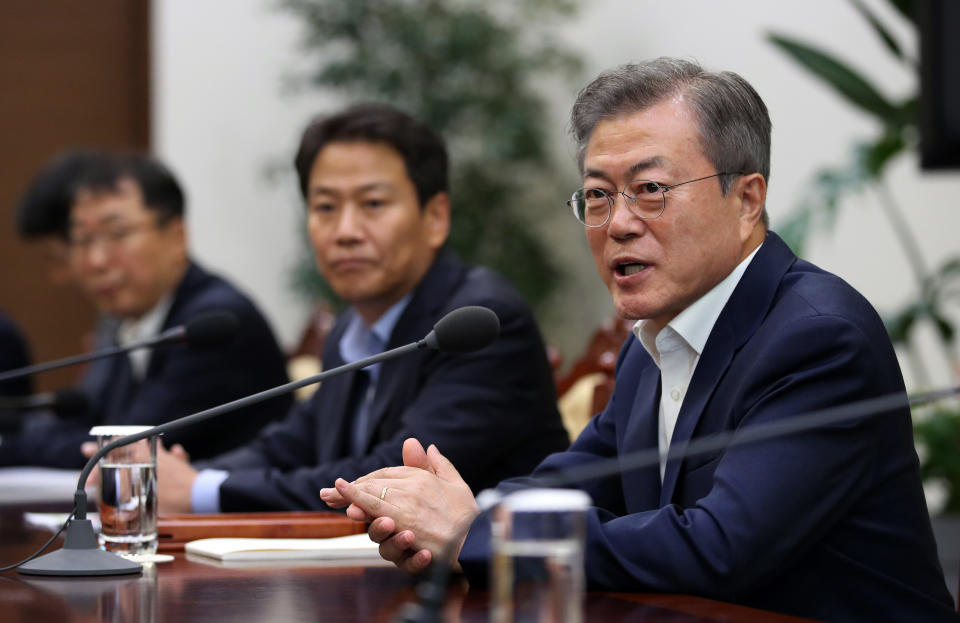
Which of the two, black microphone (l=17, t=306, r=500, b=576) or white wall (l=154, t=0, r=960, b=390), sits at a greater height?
white wall (l=154, t=0, r=960, b=390)

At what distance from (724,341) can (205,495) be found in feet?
3.34

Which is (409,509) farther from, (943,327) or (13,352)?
(13,352)

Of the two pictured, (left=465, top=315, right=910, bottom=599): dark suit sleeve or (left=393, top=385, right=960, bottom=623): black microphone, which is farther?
(left=465, top=315, right=910, bottom=599): dark suit sleeve

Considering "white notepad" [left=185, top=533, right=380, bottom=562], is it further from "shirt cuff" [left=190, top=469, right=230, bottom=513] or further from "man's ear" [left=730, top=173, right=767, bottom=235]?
"man's ear" [left=730, top=173, right=767, bottom=235]

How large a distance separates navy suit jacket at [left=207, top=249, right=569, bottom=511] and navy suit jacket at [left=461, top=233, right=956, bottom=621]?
0.67 metres

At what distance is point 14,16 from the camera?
6.20m

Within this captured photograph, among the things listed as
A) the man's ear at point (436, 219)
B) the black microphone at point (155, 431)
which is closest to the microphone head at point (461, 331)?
the black microphone at point (155, 431)

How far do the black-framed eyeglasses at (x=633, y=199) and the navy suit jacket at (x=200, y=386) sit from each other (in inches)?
A: 58.8

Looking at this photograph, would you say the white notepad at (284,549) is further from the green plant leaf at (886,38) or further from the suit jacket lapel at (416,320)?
the green plant leaf at (886,38)

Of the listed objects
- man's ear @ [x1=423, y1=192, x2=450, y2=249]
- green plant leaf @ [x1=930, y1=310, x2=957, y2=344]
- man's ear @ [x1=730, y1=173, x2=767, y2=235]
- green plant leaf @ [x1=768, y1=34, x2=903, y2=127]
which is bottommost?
green plant leaf @ [x1=930, y1=310, x2=957, y2=344]

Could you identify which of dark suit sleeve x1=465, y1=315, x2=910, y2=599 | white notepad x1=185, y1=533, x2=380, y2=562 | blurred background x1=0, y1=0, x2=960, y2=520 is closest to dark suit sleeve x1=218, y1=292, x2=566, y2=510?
white notepad x1=185, y1=533, x2=380, y2=562

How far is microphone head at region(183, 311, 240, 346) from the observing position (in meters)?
2.16

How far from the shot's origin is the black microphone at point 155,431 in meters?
1.49

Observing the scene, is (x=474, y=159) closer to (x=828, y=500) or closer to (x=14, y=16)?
(x=14, y=16)
